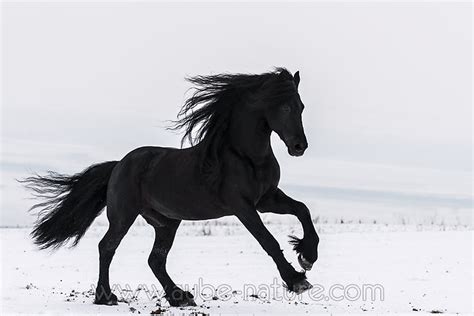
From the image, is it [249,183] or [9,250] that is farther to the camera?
[9,250]

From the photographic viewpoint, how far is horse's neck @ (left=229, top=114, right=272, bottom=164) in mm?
7977

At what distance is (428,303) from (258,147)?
12.9 feet

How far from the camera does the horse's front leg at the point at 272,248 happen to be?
7.43 meters

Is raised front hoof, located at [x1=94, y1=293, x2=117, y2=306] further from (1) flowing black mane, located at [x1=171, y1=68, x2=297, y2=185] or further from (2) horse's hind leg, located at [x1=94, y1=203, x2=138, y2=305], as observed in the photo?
(1) flowing black mane, located at [x1=171, y1=68, x2=297, y2=185]

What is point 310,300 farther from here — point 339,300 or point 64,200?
point 64,200

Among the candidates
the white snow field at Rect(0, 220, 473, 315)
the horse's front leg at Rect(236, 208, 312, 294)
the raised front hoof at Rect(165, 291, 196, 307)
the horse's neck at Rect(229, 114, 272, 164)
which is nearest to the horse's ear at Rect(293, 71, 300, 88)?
the horse's neck at Rect(229, 114, 272, 164)

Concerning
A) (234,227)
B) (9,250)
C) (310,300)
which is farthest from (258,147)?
(234,227)

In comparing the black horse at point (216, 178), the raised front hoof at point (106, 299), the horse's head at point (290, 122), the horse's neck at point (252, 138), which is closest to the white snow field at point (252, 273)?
the raised front hoof at point (106, 299)

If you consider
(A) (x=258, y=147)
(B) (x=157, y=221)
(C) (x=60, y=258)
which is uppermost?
(A) (x=258, y=147)

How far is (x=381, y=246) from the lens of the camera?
630 inches

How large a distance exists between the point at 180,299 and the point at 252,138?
2202 millimetres

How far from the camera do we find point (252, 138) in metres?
8.00

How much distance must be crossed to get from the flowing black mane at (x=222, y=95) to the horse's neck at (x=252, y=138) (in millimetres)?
189

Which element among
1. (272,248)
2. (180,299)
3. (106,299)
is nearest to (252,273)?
(180,299)
